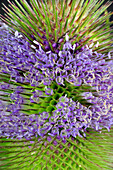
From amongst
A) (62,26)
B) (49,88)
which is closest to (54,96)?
(49,88)

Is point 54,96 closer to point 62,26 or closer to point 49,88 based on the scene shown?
point 49,88

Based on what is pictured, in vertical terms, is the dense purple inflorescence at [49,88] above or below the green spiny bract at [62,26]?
below

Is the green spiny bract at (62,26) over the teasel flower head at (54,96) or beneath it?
over

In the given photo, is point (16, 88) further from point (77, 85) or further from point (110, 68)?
point (110, 68)

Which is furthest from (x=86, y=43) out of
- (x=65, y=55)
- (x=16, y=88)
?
(x=16, y=88)

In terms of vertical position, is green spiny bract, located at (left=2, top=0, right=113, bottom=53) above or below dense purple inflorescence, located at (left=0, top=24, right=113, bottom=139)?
above
